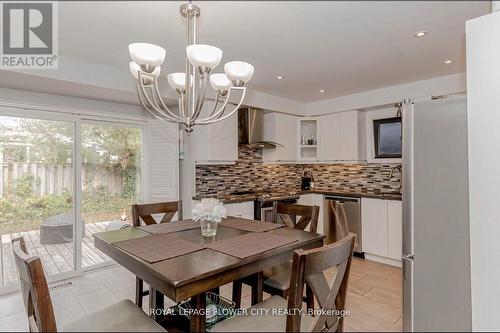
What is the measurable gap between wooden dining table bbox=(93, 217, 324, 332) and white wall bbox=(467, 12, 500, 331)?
30.0 inches

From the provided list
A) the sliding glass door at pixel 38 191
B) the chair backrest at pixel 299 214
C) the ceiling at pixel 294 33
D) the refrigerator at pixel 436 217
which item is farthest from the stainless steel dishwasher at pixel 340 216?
the sliding glass door at pixel 38 191

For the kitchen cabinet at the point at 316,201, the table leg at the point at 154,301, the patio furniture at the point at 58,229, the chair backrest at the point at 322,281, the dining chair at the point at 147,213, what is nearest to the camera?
the chair backrest at the point at 322,281

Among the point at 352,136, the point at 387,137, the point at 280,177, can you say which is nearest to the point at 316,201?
the point at 280,177

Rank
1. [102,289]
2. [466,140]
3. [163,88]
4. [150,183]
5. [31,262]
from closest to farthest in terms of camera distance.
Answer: [31,262] → [466,140] → [102,289] → [163,88] → [150,183]

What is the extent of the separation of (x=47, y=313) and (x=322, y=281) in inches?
44.2

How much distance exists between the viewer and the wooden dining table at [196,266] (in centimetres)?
110

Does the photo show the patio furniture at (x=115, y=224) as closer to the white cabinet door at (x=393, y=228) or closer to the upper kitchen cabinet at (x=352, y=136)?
the upper kitchen cabinet at (x=352, y=136)

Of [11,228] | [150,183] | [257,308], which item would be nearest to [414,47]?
[257,308]

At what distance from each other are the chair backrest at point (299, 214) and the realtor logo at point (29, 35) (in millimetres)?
1972

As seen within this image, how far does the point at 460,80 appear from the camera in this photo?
2.61 metres

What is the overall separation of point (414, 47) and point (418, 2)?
63cm

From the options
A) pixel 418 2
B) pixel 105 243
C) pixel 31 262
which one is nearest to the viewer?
pixel 31 262

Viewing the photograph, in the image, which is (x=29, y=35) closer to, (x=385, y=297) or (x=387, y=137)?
(x=385, y=297)

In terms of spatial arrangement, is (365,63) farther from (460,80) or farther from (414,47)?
(460,80)
